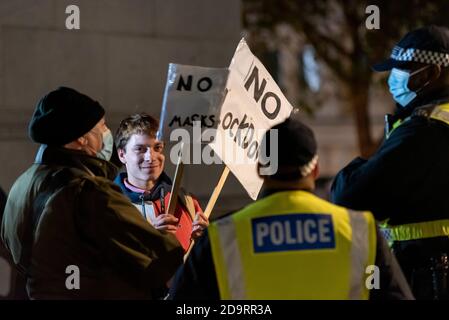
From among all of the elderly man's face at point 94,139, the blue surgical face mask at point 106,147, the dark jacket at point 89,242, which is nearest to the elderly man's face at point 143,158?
the blue surgical face mask at point 106,147

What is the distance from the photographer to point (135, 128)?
6152mm

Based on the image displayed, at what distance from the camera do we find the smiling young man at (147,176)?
19.9 ft

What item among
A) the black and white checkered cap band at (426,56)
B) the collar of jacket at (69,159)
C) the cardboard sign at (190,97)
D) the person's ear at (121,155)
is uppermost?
the black and white checkered cap band at (426,56)

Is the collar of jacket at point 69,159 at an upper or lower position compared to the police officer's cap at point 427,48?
lower

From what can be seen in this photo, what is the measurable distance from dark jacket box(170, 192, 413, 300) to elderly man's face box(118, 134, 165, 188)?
1.78 meters

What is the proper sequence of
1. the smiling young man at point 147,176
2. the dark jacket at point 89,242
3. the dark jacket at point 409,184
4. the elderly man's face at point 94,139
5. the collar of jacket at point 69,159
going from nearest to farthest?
the dark jacket at point 89,242
the collar of jacket at point 69,159
the elderly man's face at point 94,139
the dark jacket at point 409,184
the smiling young man at point 147,176

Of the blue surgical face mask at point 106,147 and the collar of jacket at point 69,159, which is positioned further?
the blue surgical face mask at point 106,147

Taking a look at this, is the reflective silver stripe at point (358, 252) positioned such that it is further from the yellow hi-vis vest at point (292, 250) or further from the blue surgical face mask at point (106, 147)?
the blue surgical face mask at point (106, 147)

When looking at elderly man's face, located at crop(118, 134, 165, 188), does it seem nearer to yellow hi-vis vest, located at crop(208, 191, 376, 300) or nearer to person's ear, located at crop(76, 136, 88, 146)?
person's ear, located at crop(76, 136, 88, 146)

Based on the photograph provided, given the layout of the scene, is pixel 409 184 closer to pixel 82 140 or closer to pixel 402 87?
pixel 402 87

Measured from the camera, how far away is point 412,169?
543 centimetres

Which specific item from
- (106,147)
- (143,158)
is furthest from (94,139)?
(143,158)

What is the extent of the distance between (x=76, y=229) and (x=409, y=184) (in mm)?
1743
